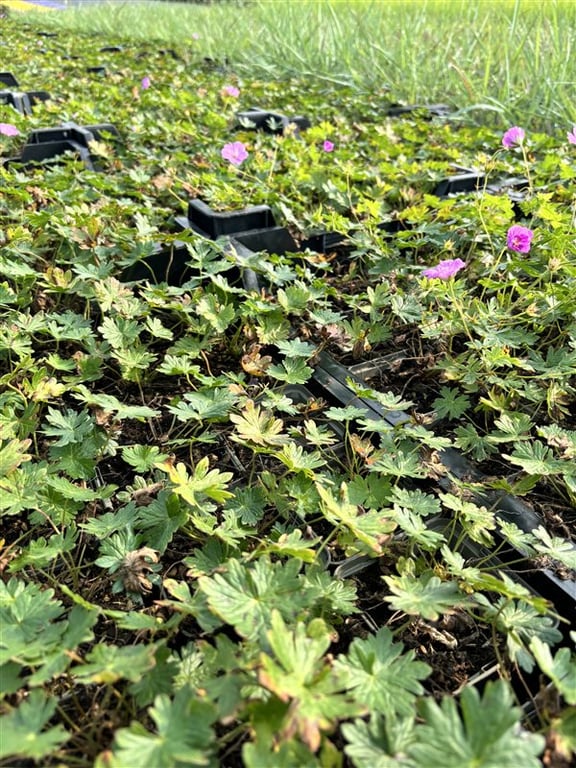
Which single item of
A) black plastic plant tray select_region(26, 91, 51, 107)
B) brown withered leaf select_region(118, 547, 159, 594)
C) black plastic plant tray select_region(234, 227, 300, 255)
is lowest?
brown withered leaf select_region(118, 547, 159, 594)

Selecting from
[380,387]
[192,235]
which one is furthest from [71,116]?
[380,387]

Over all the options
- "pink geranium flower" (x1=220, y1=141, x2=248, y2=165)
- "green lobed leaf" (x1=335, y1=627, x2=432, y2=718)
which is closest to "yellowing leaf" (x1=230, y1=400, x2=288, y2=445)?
"green lobed leaf" (x1=335, y1=627, x2=432, y2=718)

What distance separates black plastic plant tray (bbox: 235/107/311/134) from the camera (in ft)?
9.66

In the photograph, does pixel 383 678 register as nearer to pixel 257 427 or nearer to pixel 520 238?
pixel 257 427

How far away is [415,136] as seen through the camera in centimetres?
279

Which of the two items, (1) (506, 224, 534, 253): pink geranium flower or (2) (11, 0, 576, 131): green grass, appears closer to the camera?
(1) (506, 224, 534, 253): pink geranium flower

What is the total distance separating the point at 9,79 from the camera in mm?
3781

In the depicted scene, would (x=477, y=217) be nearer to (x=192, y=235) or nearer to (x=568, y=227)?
(x=568, y=227)

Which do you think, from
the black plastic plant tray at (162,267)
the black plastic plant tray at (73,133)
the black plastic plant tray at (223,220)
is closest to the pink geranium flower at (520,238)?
the black plastic plant tray at (223,220)

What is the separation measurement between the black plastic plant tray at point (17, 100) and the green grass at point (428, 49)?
6.70 feet

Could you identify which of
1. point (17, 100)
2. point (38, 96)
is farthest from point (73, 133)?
point (38, 96)

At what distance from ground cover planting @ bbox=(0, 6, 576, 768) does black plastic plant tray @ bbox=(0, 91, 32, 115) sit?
108 cm

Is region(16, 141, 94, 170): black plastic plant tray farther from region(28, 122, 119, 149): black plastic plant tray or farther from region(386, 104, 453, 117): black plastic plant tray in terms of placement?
region(386, 104, 453, 117): black plastic plant tray

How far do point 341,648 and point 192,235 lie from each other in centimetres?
105
